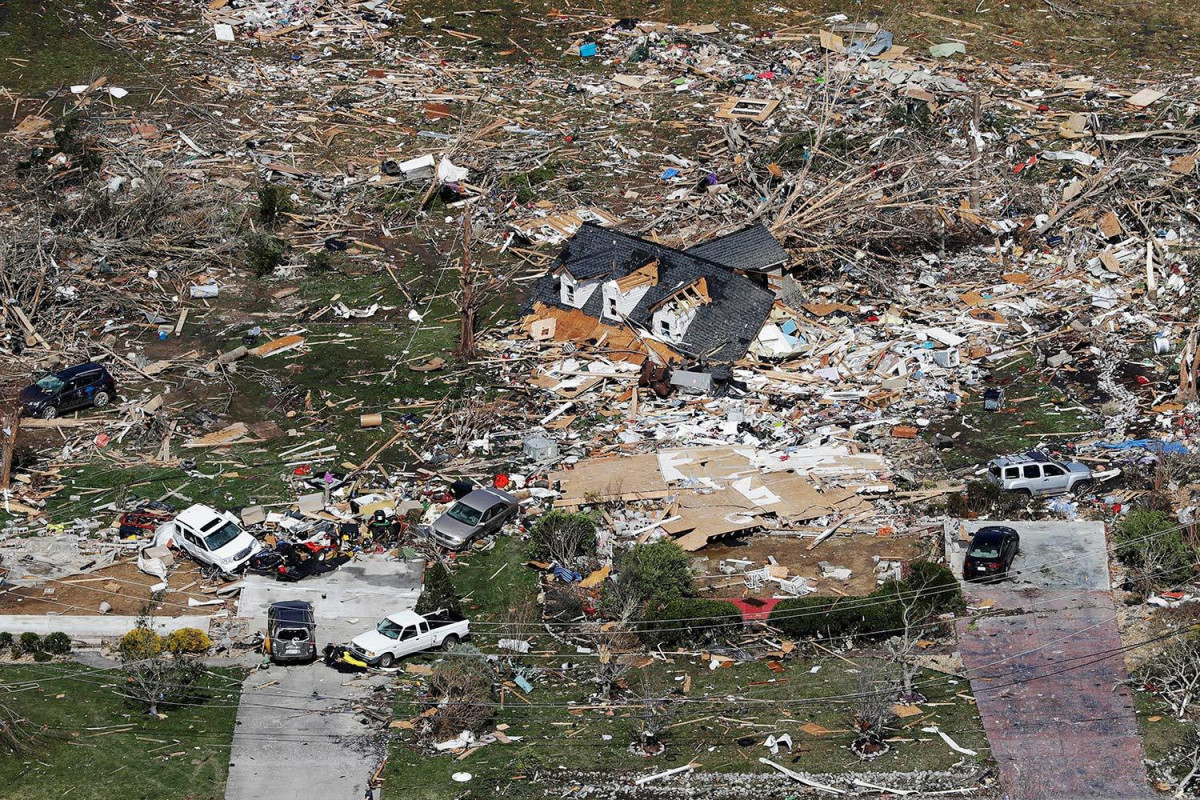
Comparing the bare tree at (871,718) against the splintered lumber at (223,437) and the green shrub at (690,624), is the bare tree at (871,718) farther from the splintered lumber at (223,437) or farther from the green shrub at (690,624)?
the splintered lumber at (223,437)

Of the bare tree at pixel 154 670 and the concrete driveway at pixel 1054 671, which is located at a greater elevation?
the concrete driveway at pixel 1054 671

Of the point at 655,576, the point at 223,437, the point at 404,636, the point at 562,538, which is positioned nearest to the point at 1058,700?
the point at 655,576

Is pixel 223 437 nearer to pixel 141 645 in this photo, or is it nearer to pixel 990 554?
pixel 141 645


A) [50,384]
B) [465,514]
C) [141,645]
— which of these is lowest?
[50,384]

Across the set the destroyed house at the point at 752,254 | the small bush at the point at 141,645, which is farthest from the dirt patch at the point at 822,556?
the destroyed house at the point at 752,254

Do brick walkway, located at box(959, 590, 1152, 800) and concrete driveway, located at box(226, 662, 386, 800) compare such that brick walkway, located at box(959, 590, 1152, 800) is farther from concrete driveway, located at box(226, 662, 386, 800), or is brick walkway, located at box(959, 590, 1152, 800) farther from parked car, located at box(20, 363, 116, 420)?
parked car, located at box(20, 363, 116, 420)

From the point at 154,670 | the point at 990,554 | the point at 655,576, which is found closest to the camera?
the point at 154,670

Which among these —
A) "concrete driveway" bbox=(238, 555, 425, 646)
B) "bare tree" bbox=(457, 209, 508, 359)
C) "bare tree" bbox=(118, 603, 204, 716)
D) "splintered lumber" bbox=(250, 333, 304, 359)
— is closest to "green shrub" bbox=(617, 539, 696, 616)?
"concrete driveway" bbox=(238, 555, 425, 646)

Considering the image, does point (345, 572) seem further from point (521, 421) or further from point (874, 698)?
point (874, 698)
